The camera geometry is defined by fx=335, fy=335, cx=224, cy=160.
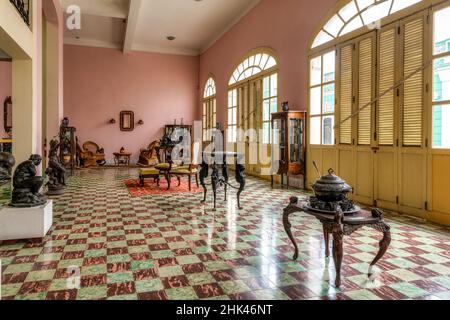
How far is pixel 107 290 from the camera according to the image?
242 cm

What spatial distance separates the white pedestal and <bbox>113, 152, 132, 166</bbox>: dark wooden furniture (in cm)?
928

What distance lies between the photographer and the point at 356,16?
225 inches

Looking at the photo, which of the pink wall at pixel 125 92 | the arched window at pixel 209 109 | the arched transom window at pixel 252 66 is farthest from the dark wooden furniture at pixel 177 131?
the arched transom window at pixel 252 66

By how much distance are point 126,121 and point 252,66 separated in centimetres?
622

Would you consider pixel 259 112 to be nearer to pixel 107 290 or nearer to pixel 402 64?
pixel 402 64

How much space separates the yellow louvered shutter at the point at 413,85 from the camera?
4.57 metres

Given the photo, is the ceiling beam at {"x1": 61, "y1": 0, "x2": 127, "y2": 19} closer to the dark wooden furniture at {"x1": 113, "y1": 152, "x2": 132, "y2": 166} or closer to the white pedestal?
the dark wooden furniture at {"x1": 113, "y1": 152, "x2": 132, "y2": 166}

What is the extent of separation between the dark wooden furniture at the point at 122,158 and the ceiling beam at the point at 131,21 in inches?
156

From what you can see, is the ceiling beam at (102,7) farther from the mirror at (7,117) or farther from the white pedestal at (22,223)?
the white pedestal at (22,223)

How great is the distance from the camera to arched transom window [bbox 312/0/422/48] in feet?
16.6

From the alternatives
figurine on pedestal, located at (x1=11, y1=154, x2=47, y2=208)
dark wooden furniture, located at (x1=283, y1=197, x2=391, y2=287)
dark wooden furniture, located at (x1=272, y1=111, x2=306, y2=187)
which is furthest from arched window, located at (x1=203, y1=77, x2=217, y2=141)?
dark wooden furniture, located at (x1=283, y1=197, x2=391, y2=287)

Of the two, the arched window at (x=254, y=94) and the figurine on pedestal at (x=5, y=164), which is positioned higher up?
the arched window at (x=254, y=94)

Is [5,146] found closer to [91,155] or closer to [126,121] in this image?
[91,155]
